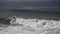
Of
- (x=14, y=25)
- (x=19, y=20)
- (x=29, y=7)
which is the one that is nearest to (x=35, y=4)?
(x=29, y=7)

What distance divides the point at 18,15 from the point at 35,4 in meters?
0.31

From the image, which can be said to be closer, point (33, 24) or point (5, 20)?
point (33, 24)

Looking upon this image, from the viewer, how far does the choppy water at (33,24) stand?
3.41 feet

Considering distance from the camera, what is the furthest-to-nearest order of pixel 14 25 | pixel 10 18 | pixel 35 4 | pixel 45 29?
pixel 35 4, pixel 10 18, pixel 14 25, pixel 45 29

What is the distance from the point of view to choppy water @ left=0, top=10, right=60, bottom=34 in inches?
40.9

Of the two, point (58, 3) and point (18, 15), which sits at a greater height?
point (58, 3)

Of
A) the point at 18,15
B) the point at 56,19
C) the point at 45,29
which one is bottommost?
the point at 45,29

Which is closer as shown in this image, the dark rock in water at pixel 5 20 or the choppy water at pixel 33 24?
the choppy water at pixel 33 24

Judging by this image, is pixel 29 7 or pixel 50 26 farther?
pixel 29 7

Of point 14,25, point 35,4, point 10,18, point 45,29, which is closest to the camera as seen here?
point 45,29

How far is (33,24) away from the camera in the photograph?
1146 mm

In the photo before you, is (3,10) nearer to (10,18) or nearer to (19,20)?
(10,18)

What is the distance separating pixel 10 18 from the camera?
4.29ft

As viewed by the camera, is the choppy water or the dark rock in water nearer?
the choppy water
